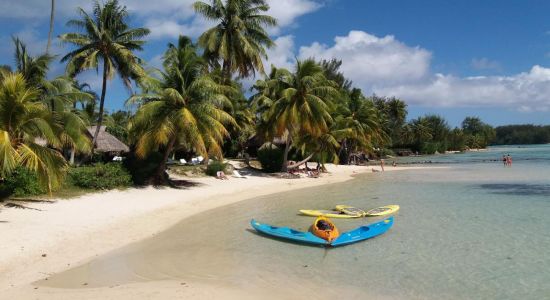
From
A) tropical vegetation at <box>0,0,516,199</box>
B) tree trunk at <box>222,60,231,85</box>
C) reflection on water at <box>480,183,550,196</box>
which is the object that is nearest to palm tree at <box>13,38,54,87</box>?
tropical vegetation at <box>0,0,516,199</box>

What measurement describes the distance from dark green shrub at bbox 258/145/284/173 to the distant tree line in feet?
549

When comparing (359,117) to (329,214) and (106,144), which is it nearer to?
(106,144)

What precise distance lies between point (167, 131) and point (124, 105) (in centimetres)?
246

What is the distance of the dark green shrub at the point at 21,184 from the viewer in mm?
13719

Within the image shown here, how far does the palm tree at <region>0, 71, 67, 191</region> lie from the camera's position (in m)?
10.7

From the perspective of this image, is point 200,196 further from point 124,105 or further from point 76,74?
point 76,74

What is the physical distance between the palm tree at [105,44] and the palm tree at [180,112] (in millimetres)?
4559

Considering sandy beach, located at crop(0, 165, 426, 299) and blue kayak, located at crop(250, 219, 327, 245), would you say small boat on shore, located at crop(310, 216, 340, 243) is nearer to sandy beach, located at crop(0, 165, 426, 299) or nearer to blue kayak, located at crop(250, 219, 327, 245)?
blue kayak, located at crop(250, 219, 327, 245)

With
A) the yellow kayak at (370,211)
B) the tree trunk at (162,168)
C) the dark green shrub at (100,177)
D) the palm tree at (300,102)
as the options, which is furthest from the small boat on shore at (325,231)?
the palm tree at (300,102)

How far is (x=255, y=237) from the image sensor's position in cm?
1162

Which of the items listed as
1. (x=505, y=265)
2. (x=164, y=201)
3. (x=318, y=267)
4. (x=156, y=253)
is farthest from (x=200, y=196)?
(x=505, y=265)

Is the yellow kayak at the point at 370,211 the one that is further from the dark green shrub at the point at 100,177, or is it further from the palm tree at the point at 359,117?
the palm tree at the point at 359,117

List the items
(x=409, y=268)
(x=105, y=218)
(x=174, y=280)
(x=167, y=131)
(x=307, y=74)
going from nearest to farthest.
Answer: (x=174, y=280)
(x=409, y=268)
(x=105, y=218)
(x=167, y=131)
(x=307, y=74)

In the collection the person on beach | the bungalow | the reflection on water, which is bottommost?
the reflection on water
